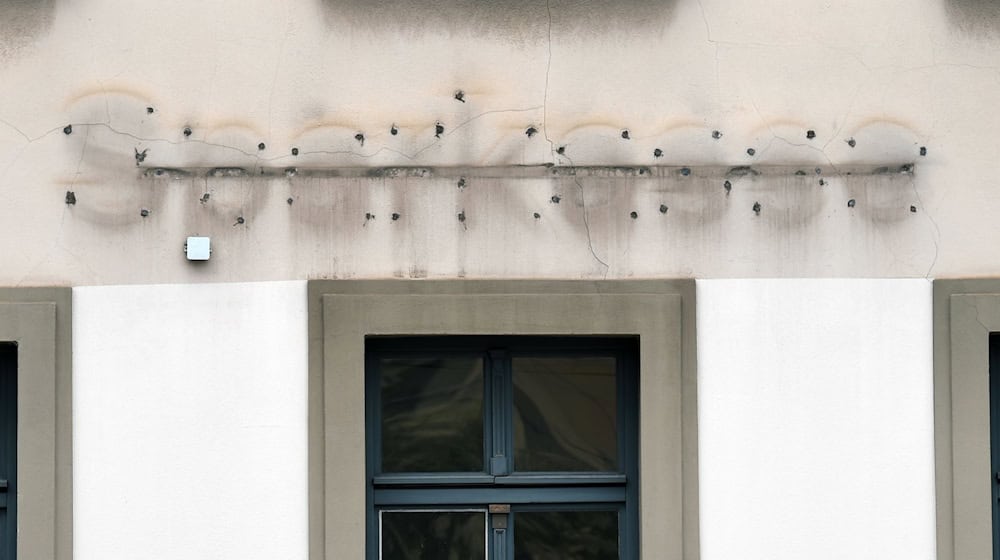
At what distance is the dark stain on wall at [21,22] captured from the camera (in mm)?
5055

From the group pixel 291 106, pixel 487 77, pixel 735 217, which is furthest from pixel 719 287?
pixel 291 106

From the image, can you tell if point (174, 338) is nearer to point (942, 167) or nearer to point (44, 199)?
point (44, 199)

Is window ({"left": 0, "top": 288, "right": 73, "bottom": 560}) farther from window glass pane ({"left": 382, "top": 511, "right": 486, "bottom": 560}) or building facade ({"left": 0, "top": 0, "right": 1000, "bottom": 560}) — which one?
window glass pane ({"left": 382, "top": 511, "right": 486, "bottom": 560})

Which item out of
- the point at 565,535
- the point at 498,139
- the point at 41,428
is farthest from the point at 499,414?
the point at 41,428

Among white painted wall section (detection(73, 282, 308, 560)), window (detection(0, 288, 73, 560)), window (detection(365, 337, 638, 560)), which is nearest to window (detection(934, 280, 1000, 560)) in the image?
window (detection(365, 337, 638, 560))

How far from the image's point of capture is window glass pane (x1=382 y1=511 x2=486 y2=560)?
17.2 feet

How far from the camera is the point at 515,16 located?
16.8 ft

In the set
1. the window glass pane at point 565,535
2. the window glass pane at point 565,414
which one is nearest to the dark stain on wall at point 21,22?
the window glass pane at point 565,414

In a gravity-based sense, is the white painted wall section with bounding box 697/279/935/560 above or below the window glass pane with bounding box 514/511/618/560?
above

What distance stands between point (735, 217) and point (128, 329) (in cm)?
245

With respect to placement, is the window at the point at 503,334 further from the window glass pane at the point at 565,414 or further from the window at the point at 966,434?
the window at the point at 966,434

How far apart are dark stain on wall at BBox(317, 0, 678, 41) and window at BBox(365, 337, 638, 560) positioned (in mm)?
1246

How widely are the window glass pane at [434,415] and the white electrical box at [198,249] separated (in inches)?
34.6

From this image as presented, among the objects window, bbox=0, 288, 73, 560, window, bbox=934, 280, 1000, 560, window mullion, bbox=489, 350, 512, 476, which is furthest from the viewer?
window mullion, bbox=489, 350, 512, 476
